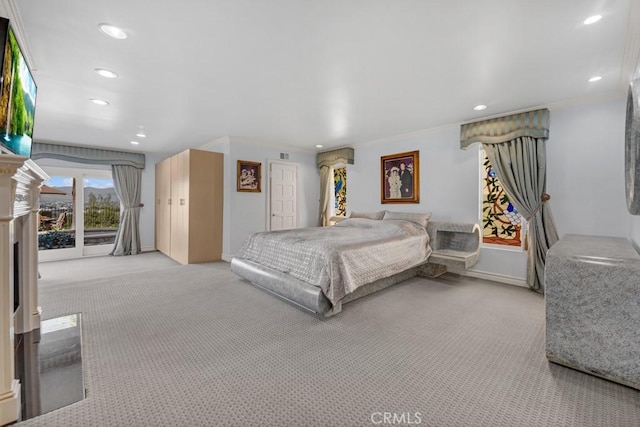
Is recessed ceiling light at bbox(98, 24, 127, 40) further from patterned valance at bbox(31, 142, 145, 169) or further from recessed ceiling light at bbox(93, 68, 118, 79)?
patterned valance at bbox(31, 142, 145, 169)

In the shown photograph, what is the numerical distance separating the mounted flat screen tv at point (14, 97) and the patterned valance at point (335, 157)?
15.0ft

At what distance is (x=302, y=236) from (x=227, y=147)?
2.78 meters

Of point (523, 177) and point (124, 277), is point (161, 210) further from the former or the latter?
point (523, 177)

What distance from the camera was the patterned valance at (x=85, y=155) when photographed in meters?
5.30

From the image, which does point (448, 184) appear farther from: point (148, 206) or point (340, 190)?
point (148, 206)

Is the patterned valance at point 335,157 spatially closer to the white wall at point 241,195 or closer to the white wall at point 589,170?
the white wall at point 241,195

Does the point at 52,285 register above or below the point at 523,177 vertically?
below

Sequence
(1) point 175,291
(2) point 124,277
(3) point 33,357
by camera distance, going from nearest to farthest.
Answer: (3) point 33,357
(1) point 175,291
(2) point 124,277

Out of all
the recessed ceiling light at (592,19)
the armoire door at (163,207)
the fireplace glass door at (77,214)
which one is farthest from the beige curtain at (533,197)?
the fireplace glass door at (77,214)

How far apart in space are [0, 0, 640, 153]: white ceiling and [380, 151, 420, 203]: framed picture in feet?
3.03

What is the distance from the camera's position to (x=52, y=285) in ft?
12.1

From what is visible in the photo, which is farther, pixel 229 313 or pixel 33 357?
pixel 229 313

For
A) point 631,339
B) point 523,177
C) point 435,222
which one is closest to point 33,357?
point 631,339

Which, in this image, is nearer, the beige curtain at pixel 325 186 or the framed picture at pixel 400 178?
the framed picture at pixel 400 178
